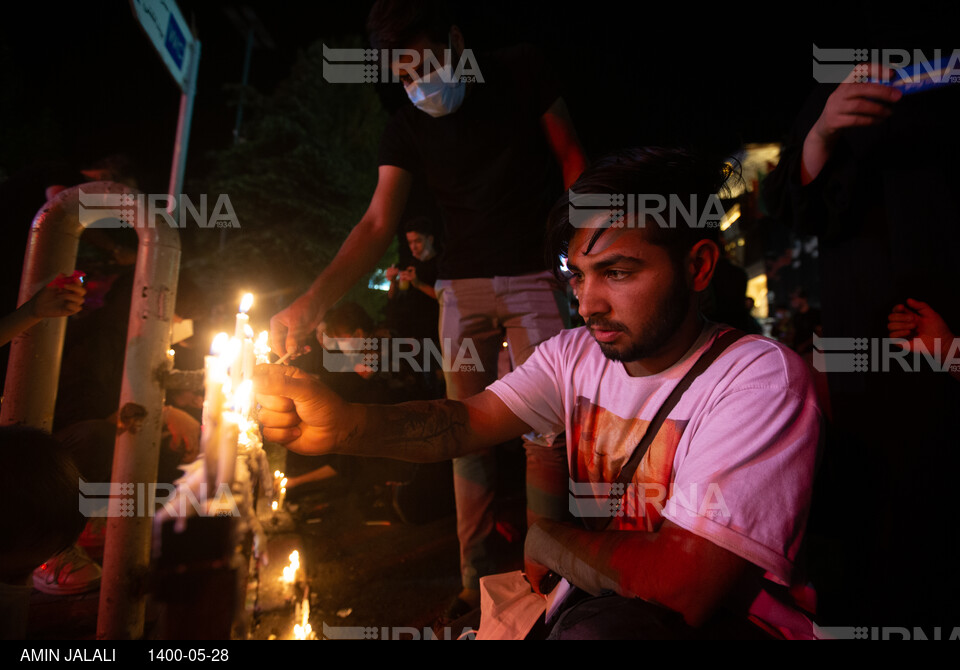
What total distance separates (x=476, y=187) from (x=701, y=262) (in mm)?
1618

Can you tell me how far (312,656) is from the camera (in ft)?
4.99

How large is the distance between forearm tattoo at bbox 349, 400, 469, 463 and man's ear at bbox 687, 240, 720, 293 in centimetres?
108

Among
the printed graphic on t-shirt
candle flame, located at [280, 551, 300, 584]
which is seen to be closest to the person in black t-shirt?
the printed graphic on t-shirt

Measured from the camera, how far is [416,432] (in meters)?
Result: 1.95

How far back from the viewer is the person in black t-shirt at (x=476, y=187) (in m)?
2.68

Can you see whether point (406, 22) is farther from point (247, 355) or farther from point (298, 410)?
point (298, 410)

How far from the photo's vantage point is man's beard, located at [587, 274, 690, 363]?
162 cm

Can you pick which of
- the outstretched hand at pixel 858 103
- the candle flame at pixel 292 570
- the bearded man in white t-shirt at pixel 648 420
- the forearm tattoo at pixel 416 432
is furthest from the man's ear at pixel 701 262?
the candle flame at pixel 292 570

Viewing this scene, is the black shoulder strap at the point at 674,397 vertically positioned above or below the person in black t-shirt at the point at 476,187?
below

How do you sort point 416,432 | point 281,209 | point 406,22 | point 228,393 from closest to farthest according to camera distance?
point 416,432 → point 228,393 → point 406,22 → point 281,209

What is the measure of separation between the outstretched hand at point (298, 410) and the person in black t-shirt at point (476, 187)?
3.69ft

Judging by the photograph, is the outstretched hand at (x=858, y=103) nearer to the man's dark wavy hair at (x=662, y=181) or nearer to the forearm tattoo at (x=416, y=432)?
the man's dark wavy hair at (x=662, y=181)

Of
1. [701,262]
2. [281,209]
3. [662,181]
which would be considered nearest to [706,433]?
[701,262]

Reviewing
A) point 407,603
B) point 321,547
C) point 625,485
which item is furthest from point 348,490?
point 625,485
